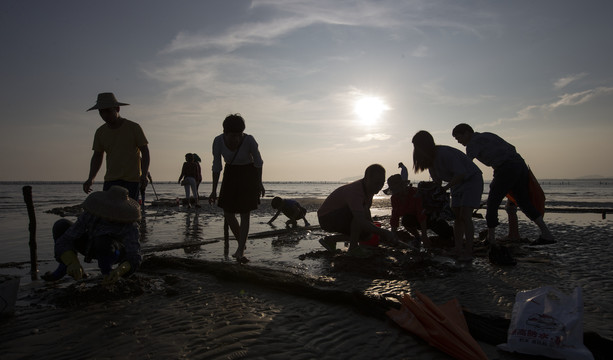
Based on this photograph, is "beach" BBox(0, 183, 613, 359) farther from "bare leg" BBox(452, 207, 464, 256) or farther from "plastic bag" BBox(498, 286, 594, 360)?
"bare leg" BBox(452, 207, 464, 256)

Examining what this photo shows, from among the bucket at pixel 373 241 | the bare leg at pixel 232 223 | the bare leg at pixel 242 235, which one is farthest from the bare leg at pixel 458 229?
the bare leg at pixel 232 223

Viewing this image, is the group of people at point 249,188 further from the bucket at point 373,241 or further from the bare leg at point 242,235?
the bucket at point 373,241

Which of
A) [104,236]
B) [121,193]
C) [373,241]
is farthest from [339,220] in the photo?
[104,236]

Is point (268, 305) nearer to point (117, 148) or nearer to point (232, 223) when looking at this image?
point (232, 223)

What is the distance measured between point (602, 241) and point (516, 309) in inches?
232

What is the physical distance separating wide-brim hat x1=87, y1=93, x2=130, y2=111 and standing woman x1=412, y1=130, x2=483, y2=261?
3863 millimetres

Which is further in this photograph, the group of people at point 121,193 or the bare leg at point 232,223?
the bare leg at point 232,223

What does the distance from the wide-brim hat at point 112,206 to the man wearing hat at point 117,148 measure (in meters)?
1.01

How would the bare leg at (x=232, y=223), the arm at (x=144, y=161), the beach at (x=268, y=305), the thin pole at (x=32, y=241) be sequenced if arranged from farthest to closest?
the bare leg at (x=232, y=223)
the arm at (x=144, y=161)
the thin pole at (x=32, y=241)
the beach at (x=268, y=305)

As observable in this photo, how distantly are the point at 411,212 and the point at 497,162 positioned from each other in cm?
146

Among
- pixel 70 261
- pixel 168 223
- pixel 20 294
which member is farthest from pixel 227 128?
pixel 168 223

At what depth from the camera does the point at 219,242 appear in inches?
252

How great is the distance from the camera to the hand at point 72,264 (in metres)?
2.91

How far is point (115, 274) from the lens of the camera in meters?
3.06
